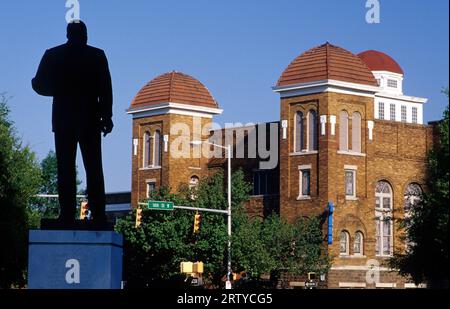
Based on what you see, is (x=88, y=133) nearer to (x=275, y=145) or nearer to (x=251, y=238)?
(x=251, y=238)

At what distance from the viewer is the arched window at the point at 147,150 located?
84.6 m

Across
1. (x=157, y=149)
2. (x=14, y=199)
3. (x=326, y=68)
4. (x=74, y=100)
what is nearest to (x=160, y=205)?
(x=14, y=199)

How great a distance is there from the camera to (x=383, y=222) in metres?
73.7

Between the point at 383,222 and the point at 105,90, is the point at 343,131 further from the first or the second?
the point at 105,90

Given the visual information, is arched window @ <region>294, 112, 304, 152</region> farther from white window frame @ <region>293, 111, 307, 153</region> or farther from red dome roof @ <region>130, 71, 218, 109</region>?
red dome roof @ <region>130, 71, 218, 109</region>

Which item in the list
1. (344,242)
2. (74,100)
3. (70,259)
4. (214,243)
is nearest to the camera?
(70,259)

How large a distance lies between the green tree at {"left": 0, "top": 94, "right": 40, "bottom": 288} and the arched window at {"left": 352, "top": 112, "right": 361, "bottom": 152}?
2865 cm

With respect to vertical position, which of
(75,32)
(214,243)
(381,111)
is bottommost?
(214,243)

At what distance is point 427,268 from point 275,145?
102 feet

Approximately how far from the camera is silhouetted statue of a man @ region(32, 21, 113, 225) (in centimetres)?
2028

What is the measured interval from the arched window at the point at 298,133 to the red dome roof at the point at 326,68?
211 cm

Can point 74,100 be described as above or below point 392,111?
below

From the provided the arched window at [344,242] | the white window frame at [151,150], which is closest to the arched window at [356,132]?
the arched window at [344,242]

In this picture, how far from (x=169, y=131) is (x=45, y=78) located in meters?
62.0
